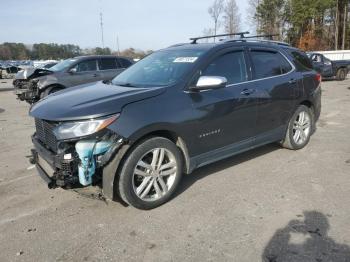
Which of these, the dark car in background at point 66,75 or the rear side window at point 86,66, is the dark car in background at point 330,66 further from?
the rear side window at point 86,66

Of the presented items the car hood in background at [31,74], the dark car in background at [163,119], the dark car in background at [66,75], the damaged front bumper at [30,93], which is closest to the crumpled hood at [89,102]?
the dark car in background at [163,119]

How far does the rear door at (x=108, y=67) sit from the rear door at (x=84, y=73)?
0.67 ft

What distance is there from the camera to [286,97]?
5625 mm

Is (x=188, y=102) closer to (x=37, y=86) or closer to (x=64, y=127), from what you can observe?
(x=64, y=127)

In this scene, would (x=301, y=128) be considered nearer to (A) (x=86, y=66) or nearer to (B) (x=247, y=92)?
(B) (x=247, y=92)

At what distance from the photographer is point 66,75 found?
38.0ft

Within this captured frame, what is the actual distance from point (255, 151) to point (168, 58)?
7.36 ft

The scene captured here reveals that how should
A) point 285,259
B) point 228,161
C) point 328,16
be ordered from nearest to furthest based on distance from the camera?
point 285,259 < point 228,161 < point 328,16

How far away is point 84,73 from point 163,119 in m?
8.59

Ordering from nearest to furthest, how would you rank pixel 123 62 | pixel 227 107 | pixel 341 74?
pixel 227 107
pixel 123 62
pixel 341 74

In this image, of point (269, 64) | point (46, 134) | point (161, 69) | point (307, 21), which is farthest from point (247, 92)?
point (307, 21)

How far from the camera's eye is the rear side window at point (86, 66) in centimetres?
1195

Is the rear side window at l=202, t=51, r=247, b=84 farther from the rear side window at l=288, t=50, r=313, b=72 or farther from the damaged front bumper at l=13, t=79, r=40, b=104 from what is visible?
the damaged front bumper at l=13, t=79, r=40, b=104

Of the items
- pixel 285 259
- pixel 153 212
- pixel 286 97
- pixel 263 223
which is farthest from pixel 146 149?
pixel 286 97
